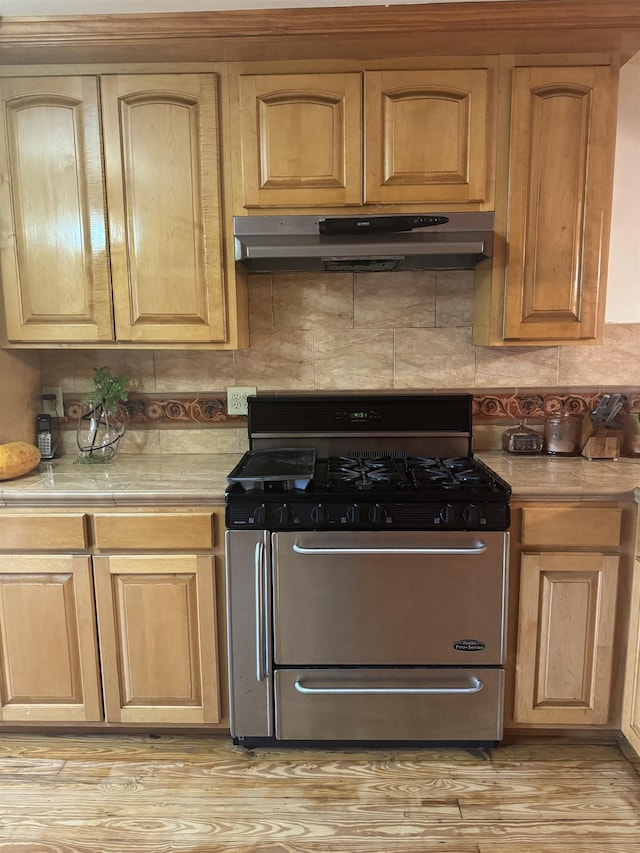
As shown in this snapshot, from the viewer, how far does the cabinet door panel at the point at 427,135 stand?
5.95 ft

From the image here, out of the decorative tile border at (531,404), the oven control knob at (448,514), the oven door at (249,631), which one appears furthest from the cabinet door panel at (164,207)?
the decorative tile border at (531,404)

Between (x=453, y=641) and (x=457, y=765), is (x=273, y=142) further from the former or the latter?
(x=457, y=765)

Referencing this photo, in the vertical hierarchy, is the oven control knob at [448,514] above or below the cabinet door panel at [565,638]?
above

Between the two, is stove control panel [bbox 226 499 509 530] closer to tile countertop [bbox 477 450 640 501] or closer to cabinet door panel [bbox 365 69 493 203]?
tile countertop [bbox 477 450 640 501]

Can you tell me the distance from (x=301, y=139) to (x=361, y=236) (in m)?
0.39

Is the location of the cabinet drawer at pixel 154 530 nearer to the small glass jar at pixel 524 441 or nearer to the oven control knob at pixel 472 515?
the oven control knob at pixel 472 515

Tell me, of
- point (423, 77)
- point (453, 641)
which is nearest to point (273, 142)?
point (423, 77)

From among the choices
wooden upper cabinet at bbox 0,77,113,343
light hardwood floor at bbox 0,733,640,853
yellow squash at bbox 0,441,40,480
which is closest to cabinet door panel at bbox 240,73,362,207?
wooden upper cabinet at bbox 0,77,113,343

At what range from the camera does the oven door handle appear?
5.79 ft

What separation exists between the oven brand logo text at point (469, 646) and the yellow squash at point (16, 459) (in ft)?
5.24

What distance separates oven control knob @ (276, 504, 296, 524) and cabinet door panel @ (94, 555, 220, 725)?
0.28m

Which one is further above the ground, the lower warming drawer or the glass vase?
the glass vase

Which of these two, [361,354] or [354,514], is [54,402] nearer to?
[361,354]

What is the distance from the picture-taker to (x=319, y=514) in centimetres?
173
